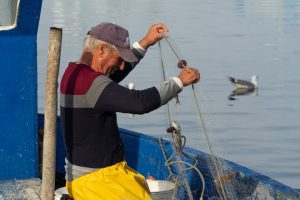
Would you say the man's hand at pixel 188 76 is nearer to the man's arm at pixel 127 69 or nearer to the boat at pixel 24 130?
the man's arm at pixel 127 69

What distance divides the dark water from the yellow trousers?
7.13 feet

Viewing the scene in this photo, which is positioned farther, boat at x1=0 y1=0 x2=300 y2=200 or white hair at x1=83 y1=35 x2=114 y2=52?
boat at x1=0 y1=0 x2=300 y2=200

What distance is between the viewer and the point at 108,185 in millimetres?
6430

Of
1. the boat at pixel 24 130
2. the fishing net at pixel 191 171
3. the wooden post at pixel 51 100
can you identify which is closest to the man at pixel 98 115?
the wooden post at pixel 51 100

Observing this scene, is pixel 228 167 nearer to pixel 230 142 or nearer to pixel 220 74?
pixel 230 142

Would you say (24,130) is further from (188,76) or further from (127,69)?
(188,76)

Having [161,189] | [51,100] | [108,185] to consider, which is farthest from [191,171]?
[108,185]

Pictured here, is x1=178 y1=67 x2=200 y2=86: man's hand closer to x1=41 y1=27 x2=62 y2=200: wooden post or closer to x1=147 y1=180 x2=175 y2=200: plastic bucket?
x1=41 y1=27 x2=62 y2=200: wooden post

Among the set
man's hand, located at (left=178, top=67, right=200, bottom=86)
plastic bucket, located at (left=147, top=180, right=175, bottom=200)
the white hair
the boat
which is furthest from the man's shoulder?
plastic bucket, located at (left=147, top=180, right=175, bottom=200)

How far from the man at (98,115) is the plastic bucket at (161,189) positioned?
1935 mm

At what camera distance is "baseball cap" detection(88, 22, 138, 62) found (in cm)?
637

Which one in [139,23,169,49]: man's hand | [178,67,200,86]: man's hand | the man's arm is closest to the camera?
[178,67,200,86]: man's hand

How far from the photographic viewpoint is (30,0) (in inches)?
335

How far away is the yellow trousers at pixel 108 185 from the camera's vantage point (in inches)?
253
